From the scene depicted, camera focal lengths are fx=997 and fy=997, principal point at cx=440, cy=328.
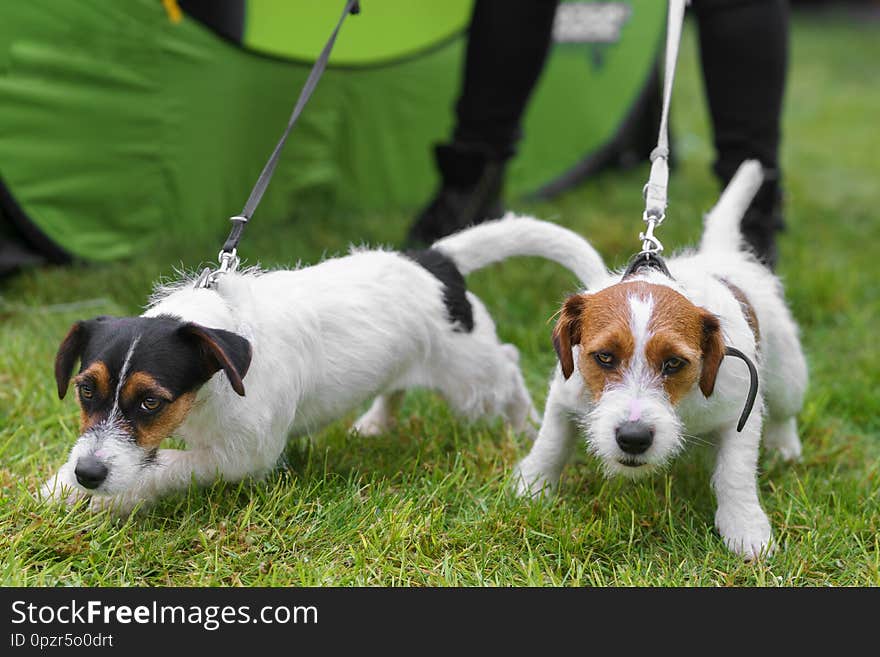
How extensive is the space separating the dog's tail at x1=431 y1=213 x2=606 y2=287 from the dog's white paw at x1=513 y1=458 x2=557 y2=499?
0.70 m

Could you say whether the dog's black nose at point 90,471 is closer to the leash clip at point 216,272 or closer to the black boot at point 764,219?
the leash clip at point 216,272

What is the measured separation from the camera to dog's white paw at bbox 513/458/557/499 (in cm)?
303

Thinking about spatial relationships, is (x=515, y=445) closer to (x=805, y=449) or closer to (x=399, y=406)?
(x=399, y=406)

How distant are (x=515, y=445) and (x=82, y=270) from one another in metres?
2.67

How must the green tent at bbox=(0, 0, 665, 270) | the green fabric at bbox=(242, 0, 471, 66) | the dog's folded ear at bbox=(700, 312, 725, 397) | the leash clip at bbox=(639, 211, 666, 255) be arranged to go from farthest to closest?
the green fabric at bbox=(242, 0, 471, 66)
the green tent at bbox=(0, 0, 665, 270)
the leash clip at bbox=(639, 211, 666, 255)
the dog's folded ear at bbox=(700, 312, 725, 397)

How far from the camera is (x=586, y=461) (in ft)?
11.0

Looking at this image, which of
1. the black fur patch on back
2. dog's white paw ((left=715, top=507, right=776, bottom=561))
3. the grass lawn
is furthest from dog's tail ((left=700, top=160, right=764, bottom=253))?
dog's white paw ((left=715, top=507, right=776, bottom=561))

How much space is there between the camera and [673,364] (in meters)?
2.56

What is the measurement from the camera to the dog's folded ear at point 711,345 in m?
2.61

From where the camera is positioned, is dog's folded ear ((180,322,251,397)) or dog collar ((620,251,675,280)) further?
dog collar ((620,251,675,280))

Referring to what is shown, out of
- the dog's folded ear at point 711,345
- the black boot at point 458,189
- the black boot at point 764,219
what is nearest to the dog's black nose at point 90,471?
the dog's folded ear at point 711,345

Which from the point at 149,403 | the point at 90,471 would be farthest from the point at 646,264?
the point at 90,471

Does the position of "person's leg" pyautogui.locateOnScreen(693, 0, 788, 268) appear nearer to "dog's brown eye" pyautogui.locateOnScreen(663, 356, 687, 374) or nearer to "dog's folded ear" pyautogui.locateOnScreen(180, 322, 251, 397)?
"dog's brown eye" pyautogui.locateOnScreen(663, 356, 687, 374)

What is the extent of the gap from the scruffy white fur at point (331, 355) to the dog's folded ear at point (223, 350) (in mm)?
Answer: 102
